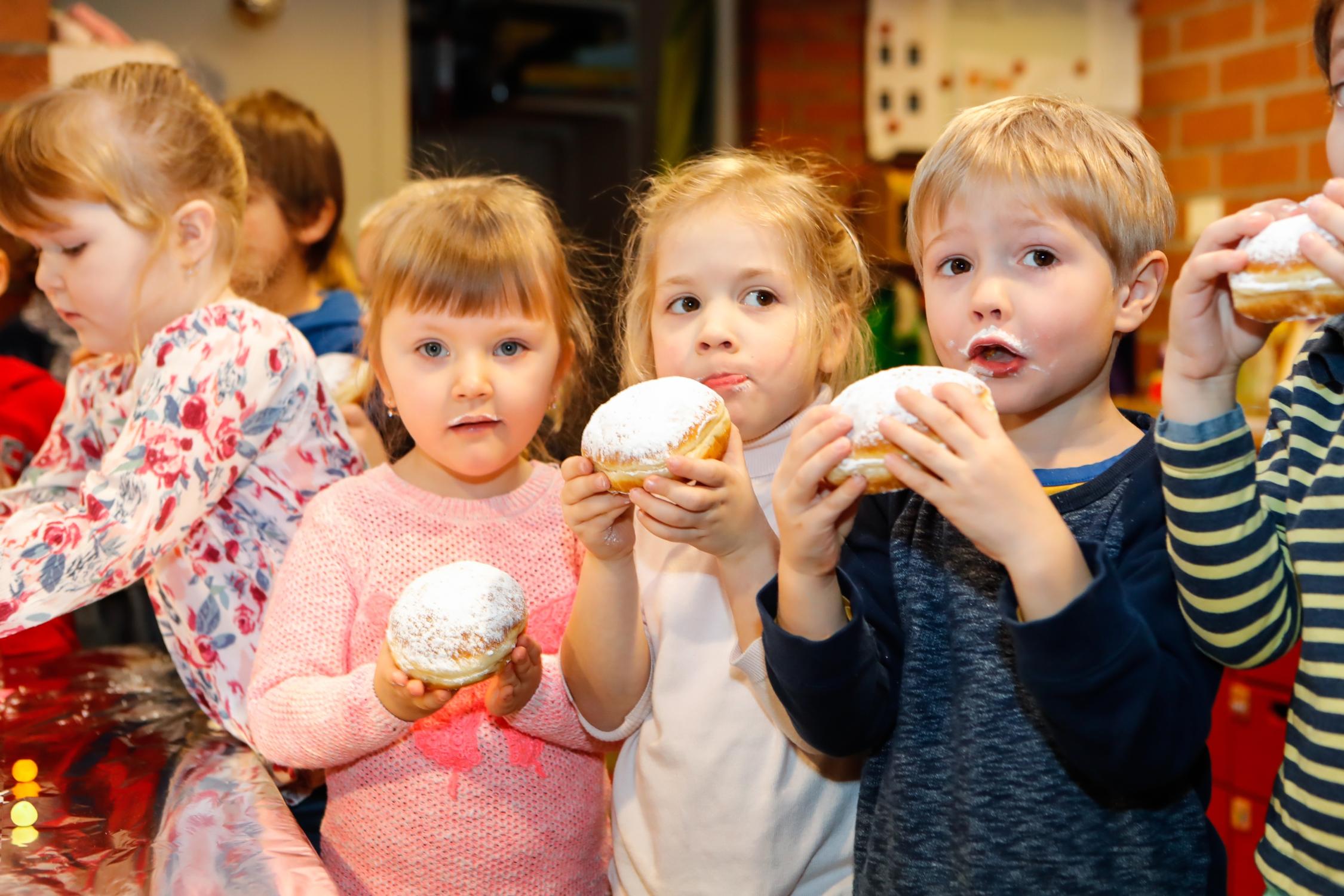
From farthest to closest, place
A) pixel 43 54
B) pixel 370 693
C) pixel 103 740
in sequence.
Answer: pixel 43 54
pixel 103 740
pixel 370 693

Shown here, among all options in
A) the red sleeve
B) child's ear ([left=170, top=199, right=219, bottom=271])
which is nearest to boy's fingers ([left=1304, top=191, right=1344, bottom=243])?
child's ear ([left=170, top=199, right=219, bottom=271])

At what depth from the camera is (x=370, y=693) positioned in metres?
1.05

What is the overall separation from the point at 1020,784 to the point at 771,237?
56cm

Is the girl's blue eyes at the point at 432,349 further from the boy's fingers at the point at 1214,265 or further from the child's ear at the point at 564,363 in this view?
the boy's fingers at the point at 1214,265

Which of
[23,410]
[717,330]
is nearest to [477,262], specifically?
[717,330]

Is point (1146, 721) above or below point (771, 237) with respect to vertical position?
below

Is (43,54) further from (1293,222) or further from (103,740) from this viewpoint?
(1293,222)

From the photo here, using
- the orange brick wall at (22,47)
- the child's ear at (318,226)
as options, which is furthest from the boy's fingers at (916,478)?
the orange brick wall at (22,47)

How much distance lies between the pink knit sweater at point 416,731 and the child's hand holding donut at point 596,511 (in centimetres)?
17

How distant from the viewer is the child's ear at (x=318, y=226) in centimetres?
200

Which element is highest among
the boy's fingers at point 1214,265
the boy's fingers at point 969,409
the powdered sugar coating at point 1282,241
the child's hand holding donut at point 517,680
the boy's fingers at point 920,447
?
the powdered sugar coating at point 1282,241

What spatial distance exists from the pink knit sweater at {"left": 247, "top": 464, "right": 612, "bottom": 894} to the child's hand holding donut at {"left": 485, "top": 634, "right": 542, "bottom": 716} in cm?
3

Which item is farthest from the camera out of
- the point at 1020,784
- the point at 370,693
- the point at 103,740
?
the point at 103,740

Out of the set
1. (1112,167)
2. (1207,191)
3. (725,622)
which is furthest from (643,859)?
(1207,191)
